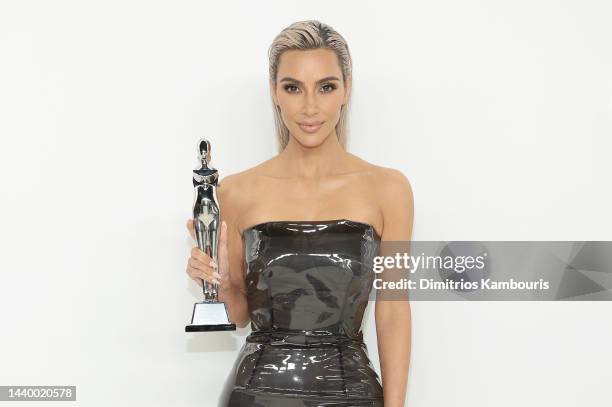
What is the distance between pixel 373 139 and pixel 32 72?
55.5 inches

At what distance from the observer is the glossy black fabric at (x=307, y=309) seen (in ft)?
9.27

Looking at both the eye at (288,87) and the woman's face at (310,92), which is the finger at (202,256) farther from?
the eye at (288,87)

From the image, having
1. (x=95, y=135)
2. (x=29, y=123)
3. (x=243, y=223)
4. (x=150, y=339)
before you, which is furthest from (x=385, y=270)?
(x=29, y=123)

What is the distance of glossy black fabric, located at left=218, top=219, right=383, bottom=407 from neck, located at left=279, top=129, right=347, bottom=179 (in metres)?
0.24

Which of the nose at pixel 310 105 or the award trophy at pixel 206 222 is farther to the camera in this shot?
the nose at pixel 310 105

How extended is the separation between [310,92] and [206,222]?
0.57m

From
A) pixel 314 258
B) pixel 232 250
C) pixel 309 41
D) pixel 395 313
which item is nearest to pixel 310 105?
pixel 309 41

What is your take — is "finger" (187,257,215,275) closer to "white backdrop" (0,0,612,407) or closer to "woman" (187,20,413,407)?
"woman" (187,20,413,407)

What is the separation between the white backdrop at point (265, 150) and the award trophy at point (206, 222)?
2.53 ft

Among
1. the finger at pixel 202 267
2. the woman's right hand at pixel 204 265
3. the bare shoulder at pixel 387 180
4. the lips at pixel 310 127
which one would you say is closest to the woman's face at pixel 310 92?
the lips at pixel 310 127

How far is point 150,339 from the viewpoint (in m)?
3.50

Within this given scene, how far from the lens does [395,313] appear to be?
9.87ft

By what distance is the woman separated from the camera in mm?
2822

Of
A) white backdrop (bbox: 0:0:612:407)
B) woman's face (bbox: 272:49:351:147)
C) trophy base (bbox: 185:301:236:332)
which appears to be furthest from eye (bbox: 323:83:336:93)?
trophy base (bbox: 185:301:236:332)
